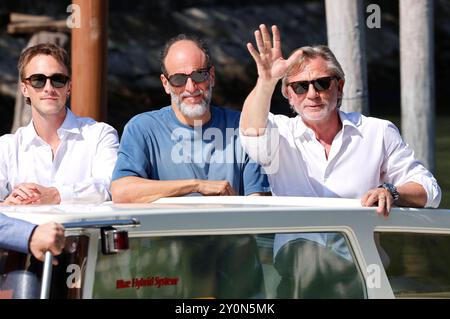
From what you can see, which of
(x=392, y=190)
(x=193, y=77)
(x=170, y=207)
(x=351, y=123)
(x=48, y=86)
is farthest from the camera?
(x=48, y=86)

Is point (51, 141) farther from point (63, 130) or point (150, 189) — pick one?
point (150, 189)

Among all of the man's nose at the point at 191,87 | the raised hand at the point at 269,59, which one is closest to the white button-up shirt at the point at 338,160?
the raised hand at the point at 269,59

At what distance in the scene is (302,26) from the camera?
2169cm

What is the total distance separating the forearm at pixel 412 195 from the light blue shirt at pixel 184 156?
2.05 feet

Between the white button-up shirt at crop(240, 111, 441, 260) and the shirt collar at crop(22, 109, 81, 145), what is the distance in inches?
37.8

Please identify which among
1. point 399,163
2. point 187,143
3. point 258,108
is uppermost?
point 258,108

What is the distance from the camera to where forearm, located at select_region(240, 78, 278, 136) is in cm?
499

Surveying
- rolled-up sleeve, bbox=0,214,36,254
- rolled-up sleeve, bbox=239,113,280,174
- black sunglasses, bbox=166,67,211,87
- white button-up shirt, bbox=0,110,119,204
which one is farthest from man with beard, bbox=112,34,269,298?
rolled-up sleeve, bbox=0,214,36,254

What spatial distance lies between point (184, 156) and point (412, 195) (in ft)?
3.24

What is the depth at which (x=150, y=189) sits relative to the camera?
4988mm

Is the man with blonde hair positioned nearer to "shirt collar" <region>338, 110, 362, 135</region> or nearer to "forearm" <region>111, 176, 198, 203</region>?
"forearm" <region>111, 176, 198, 203</region>

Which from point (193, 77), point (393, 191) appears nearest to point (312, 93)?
point (193, 77)

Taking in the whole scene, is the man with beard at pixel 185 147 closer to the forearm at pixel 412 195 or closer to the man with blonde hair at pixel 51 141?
the man with blonde hair at pixel 51 141
